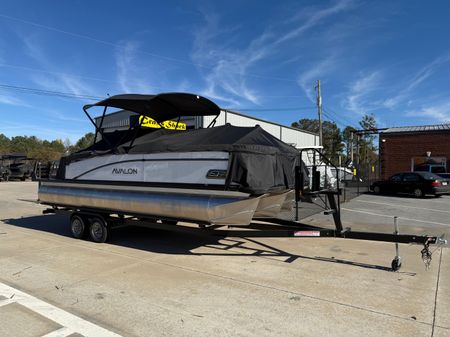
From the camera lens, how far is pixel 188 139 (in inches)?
287

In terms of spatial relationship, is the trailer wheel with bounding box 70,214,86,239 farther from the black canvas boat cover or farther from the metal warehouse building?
the metal warehouse building

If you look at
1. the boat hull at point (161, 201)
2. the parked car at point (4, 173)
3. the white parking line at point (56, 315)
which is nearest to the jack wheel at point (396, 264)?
the boat hull at point (161, 201)

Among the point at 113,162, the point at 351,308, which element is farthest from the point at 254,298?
→ the point at 113,162

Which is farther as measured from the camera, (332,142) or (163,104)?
(332,142)

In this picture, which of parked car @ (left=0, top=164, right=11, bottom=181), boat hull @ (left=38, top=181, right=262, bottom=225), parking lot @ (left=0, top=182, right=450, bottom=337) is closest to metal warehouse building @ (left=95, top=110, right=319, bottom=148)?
boat hull @ (left=38, top=181, right=262, bottom=225)

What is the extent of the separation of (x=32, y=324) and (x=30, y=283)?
1.63 meters

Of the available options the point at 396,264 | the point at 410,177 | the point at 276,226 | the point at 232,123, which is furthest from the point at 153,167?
the point at 410,177

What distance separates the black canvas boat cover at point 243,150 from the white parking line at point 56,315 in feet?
9.49

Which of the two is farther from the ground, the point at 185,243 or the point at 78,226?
the point at 78,226

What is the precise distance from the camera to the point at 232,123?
22562 mm

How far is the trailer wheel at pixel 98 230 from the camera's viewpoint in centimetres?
824

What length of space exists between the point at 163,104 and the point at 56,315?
16.5ft

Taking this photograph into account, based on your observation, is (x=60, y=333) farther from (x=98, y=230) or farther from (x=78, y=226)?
(x=78, y=226)

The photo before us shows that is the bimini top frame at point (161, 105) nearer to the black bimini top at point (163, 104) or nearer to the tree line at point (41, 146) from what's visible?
the black bimini top at point (163, 104)
